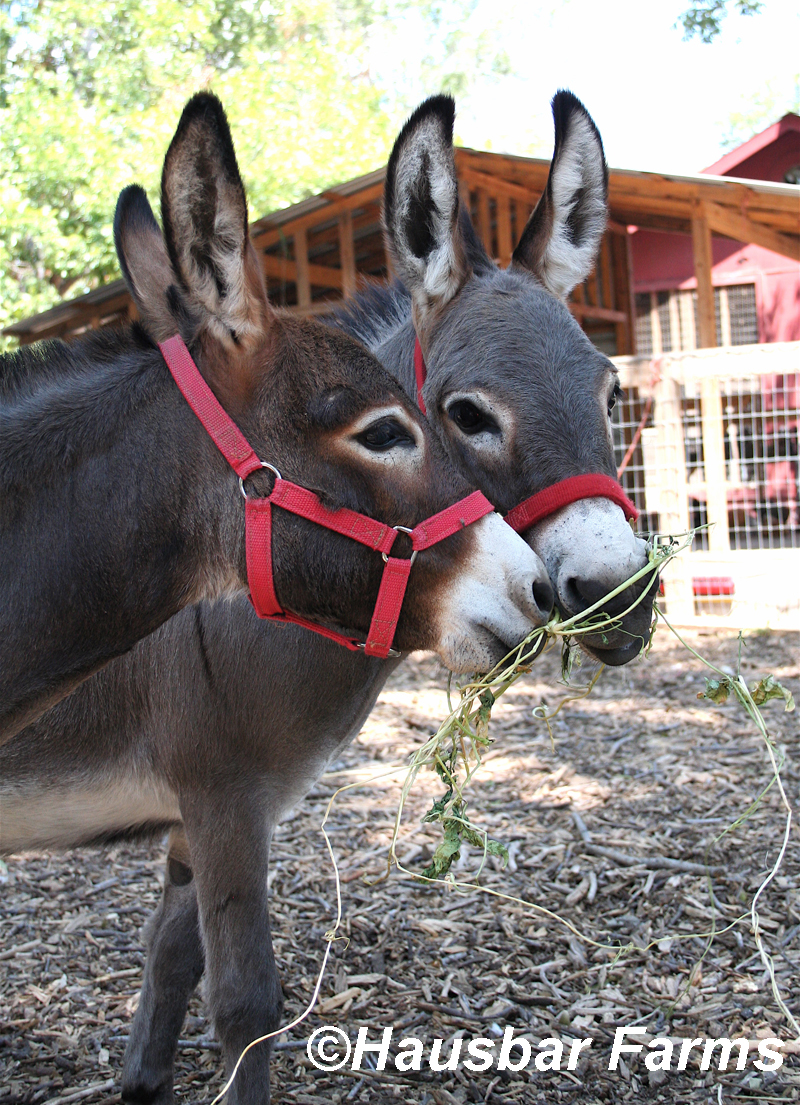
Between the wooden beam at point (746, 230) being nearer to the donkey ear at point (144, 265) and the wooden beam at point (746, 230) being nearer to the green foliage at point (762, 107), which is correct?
the donkey ear at point (144, 265)

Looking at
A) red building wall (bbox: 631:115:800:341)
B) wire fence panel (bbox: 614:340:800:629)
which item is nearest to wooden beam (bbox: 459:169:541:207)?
wire fence panel (bbox: 614:340:800:629)

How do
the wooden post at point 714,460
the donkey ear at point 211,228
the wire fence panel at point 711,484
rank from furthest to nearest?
the wooden post at point 714,460 < the wire fence panel at point 711,484 < the donkey ear at point 211,228

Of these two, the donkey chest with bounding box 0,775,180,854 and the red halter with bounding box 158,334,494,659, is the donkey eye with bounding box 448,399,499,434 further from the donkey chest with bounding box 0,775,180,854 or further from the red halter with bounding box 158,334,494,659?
the donkey chest with bounding box 0,775,180,854

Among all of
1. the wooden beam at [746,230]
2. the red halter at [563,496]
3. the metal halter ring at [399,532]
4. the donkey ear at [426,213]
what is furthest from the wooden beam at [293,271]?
the metal halter ring at [399,532]

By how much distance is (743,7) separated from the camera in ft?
31.6

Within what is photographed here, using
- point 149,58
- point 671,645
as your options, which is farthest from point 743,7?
point 149,58

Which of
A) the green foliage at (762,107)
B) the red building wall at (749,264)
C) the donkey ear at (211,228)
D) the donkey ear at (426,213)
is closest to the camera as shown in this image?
the donkey ear at (211,228)

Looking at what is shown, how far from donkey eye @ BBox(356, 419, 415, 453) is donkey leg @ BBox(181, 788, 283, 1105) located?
1110mm

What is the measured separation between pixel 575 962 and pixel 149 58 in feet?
70.0

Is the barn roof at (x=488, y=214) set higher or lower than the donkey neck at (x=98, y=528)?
higher

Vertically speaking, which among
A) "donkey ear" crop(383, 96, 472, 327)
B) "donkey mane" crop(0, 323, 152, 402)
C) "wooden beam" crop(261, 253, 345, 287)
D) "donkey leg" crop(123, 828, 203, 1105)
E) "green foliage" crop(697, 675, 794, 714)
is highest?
"wooden beam" crop(261, 253, 345, 287)

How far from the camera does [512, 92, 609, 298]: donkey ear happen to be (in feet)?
9.48

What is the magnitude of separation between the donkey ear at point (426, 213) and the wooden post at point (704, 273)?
27.8ft

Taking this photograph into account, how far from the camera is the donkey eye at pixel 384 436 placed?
1882 mm
